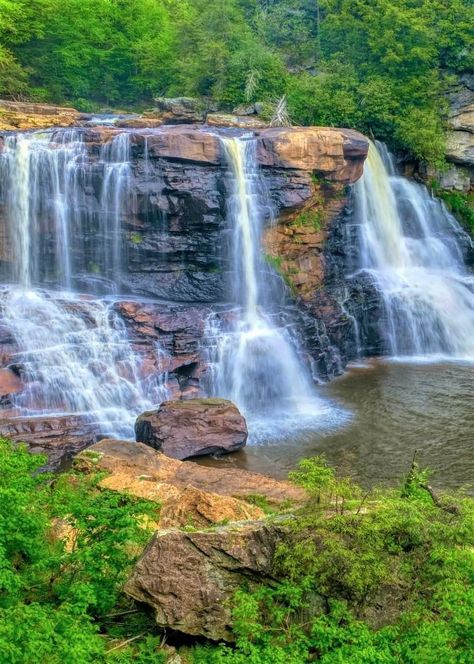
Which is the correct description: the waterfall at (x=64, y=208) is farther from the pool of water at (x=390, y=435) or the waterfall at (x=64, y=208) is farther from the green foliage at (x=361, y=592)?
the green foliage at (x=361, y=592)

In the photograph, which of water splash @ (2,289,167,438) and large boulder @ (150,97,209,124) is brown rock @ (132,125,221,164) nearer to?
water splash @ (2,289,167,438)

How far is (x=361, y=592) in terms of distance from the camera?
5.48 meters

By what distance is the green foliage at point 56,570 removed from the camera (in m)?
4.68

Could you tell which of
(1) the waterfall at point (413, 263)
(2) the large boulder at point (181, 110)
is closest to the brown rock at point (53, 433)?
(1) the waterfall at point (413, 263)

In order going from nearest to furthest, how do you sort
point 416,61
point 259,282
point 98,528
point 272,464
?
1. point 98,528
2. point 272,464
3. point 259,282
4. point 416,61

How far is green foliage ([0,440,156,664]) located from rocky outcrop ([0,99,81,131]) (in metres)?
17.3

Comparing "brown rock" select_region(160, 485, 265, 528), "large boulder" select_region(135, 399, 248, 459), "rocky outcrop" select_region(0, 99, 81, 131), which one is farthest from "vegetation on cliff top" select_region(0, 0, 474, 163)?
"brown rock" select_region(160, 485, 265, 528)

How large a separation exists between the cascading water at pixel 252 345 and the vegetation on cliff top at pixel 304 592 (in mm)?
8681

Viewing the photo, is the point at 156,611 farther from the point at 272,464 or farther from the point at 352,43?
the point at 352,43

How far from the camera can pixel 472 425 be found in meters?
14.2

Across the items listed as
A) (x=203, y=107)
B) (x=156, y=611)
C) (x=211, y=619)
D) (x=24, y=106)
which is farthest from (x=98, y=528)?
(x=203, y=107)

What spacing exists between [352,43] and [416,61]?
353 cm

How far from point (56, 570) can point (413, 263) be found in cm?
1980

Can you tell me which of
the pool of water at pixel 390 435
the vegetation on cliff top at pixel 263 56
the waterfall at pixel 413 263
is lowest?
the pool of water at pixel 390 435
